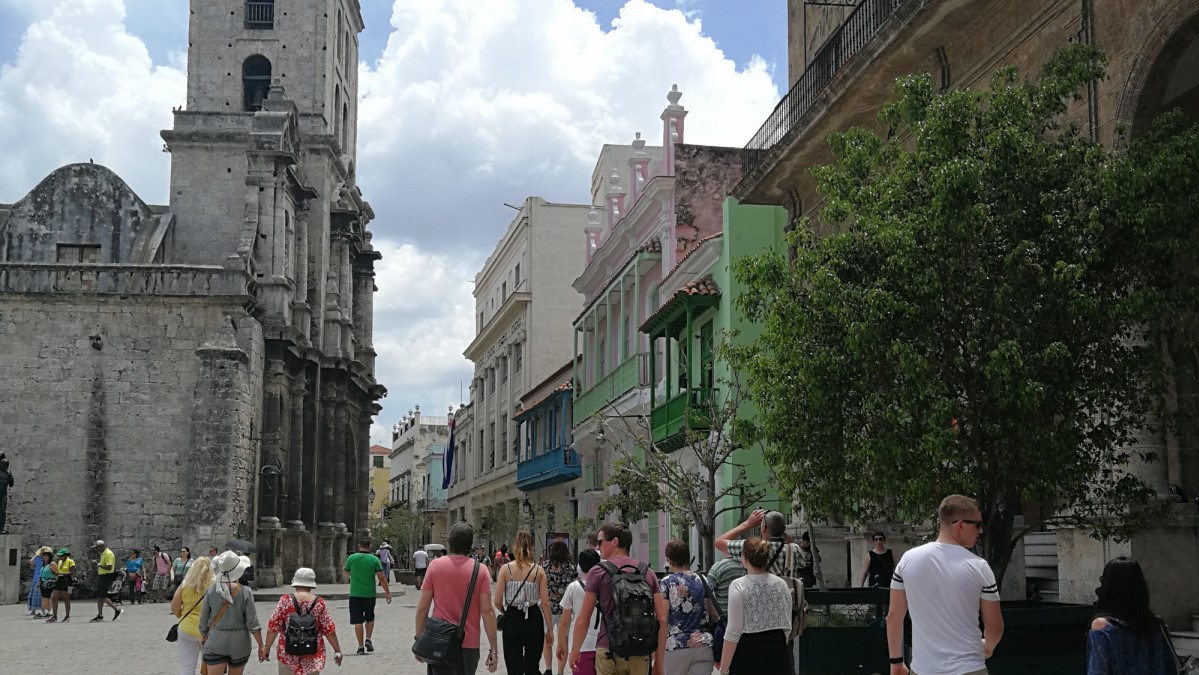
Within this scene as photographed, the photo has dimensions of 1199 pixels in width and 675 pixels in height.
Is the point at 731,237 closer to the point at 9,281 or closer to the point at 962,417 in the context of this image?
the point at 962,417

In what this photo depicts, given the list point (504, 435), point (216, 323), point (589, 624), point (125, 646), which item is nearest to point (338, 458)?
point (504, 435)

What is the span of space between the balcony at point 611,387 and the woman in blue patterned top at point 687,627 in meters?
18.0

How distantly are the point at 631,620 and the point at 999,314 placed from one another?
12.3 feet

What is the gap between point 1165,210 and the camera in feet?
27.9

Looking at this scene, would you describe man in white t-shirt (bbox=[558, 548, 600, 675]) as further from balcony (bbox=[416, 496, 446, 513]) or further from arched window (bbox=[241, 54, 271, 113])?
balcony (bbox=[416, 496, 446, 513])

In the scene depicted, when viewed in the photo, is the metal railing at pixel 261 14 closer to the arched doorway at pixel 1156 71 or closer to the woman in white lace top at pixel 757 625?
the arched doorway at pixel 1156 71

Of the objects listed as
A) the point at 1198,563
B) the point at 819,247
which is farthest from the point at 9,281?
the point at 1198,563

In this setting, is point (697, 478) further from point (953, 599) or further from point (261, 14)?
point (261, 14)

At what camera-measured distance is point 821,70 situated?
55.0ft

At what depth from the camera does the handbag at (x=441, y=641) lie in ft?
24.9

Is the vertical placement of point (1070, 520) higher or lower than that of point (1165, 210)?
lower

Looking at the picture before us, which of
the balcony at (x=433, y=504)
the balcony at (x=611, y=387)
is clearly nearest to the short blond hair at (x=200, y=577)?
the balcony at (x=611, y=387)

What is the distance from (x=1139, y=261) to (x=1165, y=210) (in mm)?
545

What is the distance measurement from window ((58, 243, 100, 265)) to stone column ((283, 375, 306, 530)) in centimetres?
669
